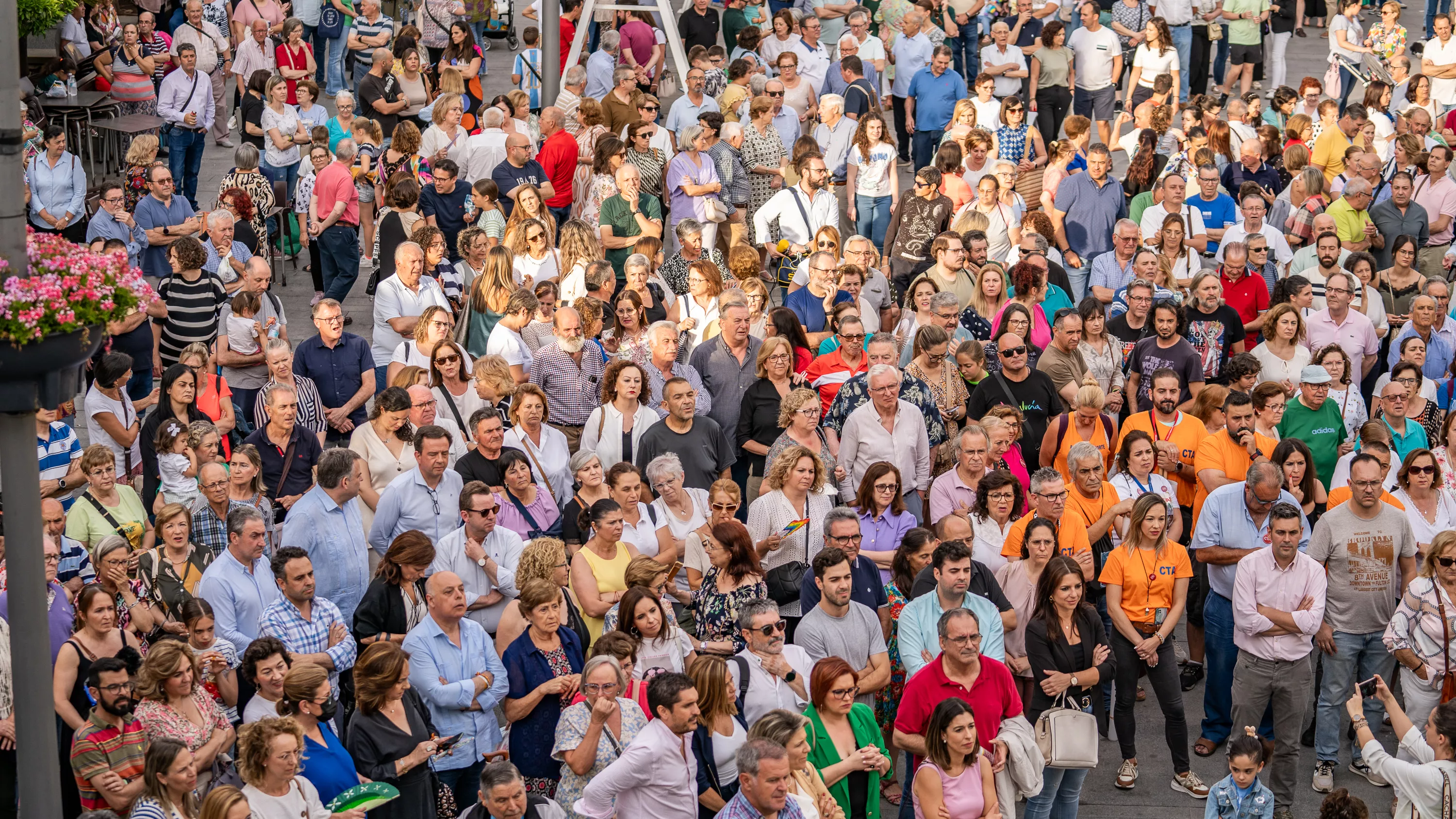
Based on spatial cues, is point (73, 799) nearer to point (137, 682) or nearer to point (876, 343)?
point (137, 682)

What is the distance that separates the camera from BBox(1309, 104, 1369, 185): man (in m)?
15.0

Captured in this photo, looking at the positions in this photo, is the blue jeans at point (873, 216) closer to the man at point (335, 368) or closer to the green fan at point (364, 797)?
the man at point (335, 368)

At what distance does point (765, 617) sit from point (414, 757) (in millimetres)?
1684

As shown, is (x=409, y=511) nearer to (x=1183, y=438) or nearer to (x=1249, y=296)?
(x=1183, y=438)

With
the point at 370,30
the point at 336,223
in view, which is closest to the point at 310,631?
the point at 336,223

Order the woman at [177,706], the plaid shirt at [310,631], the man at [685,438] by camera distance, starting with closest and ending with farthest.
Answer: the woman at [177,706] < the plaid shirt at [310,631] < the man at [685,438]

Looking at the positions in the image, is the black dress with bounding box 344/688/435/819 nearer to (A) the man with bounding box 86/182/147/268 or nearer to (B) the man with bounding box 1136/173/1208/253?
(A) the man with bounding box 86/182/147/268

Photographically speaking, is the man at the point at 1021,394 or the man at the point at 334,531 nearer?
the man at the point at 334,531

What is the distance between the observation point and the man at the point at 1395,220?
13.8 meters

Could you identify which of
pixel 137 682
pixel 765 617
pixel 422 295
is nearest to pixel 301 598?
pixel 137 682

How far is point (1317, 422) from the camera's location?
10547mm

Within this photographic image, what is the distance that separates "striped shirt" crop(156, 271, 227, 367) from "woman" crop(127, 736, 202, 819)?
5132 mm

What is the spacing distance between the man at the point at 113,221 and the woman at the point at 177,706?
6.16 metres

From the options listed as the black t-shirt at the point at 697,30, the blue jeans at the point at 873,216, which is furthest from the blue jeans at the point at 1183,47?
the blue jeans at the point at 873,216
